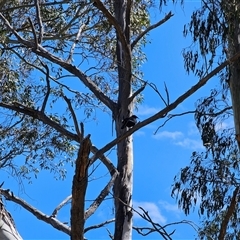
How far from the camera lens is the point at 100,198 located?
4.64 metres

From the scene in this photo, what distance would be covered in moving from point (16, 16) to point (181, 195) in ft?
10.2

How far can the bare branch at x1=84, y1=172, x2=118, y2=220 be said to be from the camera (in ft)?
14.2

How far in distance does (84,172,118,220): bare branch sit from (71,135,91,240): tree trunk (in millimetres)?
Result: 1596

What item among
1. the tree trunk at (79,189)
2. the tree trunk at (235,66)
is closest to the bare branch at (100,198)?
the tree trunk at (235,66)

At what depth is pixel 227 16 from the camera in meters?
4.57

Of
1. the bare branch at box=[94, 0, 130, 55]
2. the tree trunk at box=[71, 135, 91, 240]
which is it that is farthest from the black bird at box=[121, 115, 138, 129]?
the tree trunk at box=[71, 135, 91, 240]

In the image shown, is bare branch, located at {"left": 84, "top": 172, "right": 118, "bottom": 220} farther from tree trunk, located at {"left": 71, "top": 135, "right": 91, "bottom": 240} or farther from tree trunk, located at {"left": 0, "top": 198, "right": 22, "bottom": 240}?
tree trunk, located at {"left": 71, "top": 135, "right": 91, "bottom": 240}

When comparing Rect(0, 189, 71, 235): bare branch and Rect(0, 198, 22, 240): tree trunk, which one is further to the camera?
Rect(0, 189, 71, 235): bare branch

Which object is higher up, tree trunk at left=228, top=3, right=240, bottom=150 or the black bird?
tree trunk at left=228, top=3, right=240, bottom=150

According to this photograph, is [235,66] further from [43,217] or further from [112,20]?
[43,217]

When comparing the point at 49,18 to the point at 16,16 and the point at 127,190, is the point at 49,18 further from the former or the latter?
the point at 127,190

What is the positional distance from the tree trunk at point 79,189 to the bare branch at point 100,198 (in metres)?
1.60

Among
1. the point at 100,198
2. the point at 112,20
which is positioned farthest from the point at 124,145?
the point at 112,20

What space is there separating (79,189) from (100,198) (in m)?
2.14
